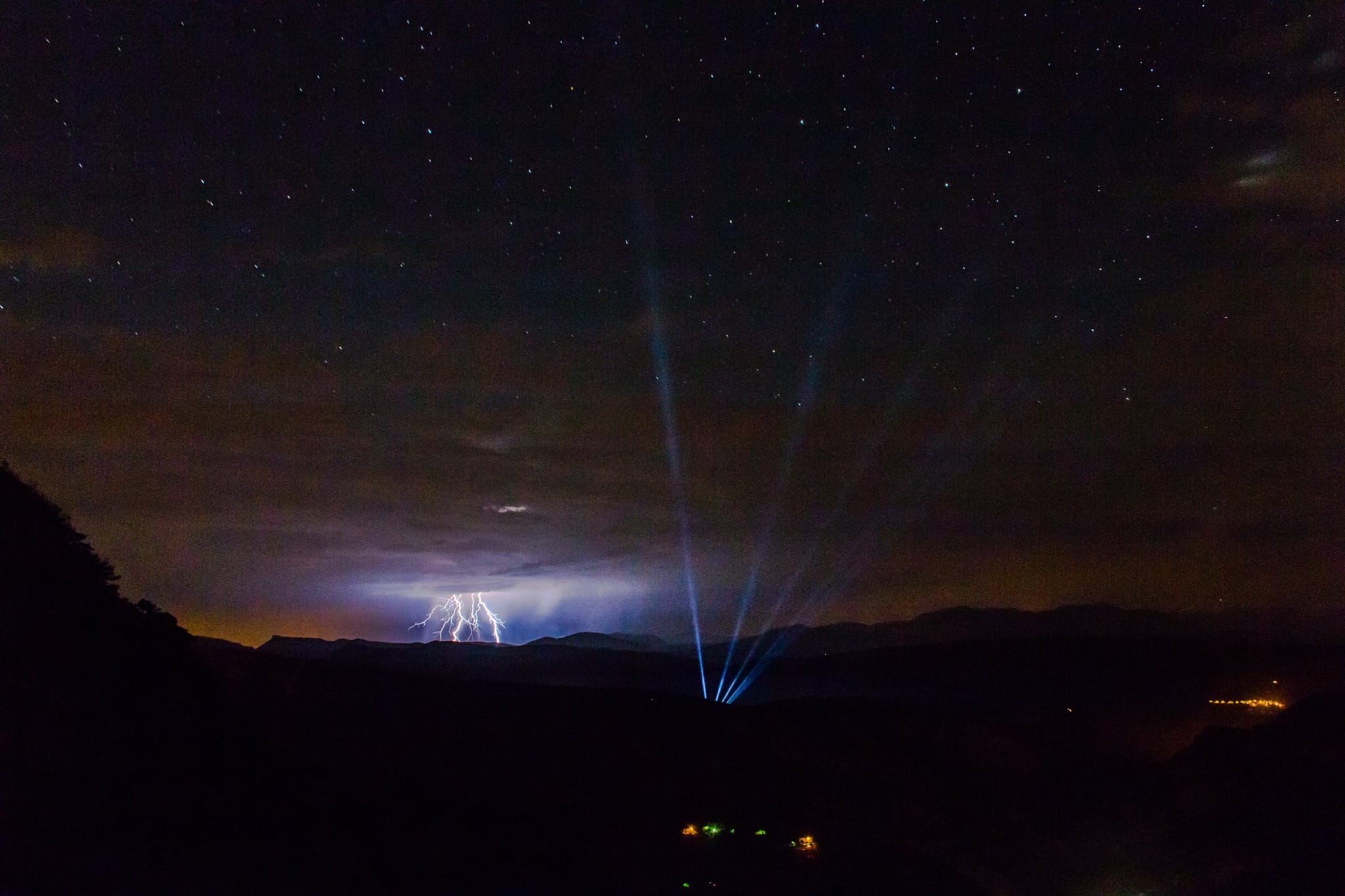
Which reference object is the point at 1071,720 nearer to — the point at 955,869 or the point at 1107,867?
the point at 1107,867

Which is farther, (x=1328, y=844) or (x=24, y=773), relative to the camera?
(x=1328, y=844)

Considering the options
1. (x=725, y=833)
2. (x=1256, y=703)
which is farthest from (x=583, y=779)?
(x=1256, y=703)

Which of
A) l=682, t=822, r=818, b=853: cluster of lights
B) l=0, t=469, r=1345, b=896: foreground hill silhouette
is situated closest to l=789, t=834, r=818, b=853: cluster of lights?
l=682, t=822, r=818, b=853: cluster of lights

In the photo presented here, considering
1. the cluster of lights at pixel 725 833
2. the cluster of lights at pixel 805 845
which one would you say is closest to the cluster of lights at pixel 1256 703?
the cluster of lights at pixel 725 833

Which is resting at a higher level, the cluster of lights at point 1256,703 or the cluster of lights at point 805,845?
the cluster of lights at point 1256,703

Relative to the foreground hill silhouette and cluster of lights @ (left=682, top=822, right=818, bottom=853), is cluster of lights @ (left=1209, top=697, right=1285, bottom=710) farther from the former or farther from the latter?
cluster of lights @ (left=682, top=822, right=818, bottom=853)

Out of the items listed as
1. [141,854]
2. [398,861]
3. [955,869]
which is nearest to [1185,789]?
[955,869]

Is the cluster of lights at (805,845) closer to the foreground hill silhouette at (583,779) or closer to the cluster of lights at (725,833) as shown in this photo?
the cluster of lights at (725,833)
